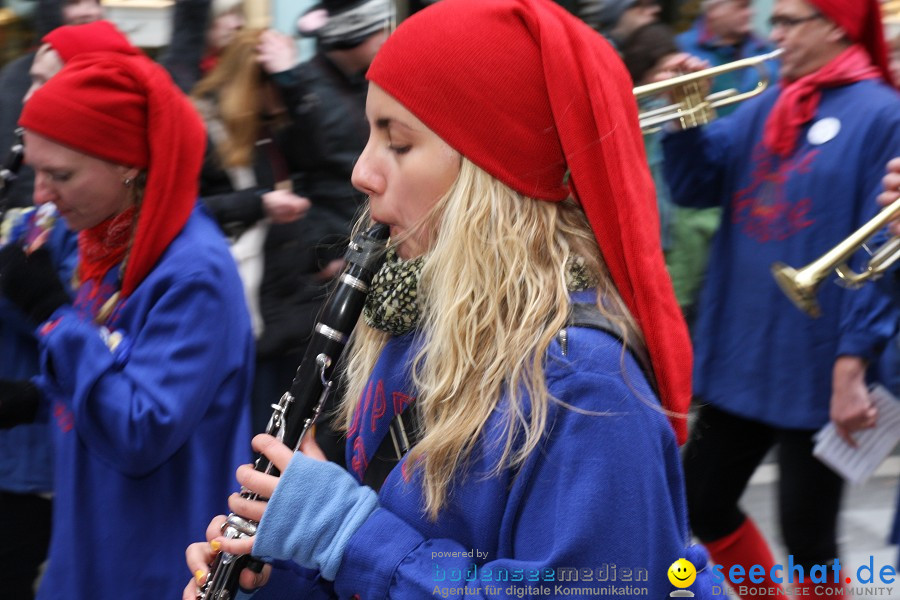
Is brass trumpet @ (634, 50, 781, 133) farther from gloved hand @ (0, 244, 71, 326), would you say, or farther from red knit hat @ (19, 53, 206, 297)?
gloved hand @ (0, 244, 71, 326)

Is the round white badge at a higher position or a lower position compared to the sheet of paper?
higher

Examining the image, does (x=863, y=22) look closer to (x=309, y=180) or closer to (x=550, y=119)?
(x=309, y=180)

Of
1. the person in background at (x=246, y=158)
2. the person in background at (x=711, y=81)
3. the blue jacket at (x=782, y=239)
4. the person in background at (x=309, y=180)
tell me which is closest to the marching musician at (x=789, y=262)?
the blue jacket at (x=782, y=239)

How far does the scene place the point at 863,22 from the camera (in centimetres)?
331

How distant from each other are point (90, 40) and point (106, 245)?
1.65 ft

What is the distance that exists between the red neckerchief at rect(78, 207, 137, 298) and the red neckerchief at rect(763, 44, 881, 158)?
187 centimetres

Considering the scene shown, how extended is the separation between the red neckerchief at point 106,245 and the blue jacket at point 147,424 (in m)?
0.13

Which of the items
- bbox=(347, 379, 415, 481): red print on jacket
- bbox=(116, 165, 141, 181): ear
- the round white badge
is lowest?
the round white badge

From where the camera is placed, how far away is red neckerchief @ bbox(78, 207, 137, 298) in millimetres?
2467

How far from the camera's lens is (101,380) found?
2.19 meters

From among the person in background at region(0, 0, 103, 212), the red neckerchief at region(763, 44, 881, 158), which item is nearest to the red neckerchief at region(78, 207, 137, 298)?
the person in background at region(0, 0, 103, 212)

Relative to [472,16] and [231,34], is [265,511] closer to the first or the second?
[472,16]

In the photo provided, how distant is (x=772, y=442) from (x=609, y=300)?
7.02ft

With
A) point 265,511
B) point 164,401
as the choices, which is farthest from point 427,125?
point 164,401
